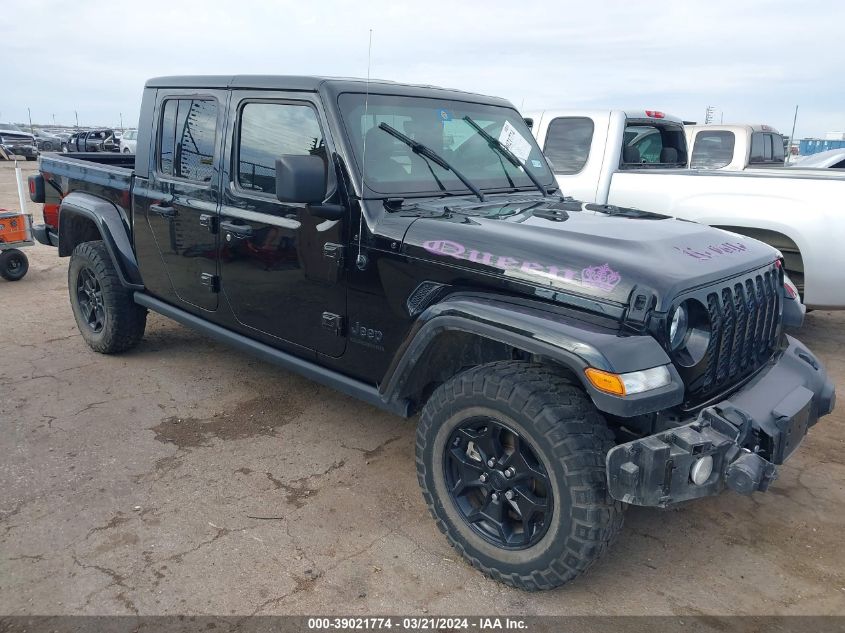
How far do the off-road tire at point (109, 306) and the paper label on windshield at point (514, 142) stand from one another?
2.80m

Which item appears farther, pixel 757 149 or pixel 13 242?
pixel 757 149

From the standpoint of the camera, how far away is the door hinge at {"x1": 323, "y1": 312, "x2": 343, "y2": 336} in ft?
10.5

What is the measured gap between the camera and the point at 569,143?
21.2ft

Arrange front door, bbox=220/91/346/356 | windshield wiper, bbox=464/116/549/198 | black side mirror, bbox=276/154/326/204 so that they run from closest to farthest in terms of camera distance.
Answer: black side mirror, bbox=276/154/326/204 < front door, bbox=220/91/346/356 < windshield wiper, bbox=464/116/549/198

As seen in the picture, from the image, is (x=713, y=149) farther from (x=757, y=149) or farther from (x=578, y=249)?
(x=578, y=249)

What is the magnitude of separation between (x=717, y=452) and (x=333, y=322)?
180 centimetres

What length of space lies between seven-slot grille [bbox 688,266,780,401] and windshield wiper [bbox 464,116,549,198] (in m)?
1.31

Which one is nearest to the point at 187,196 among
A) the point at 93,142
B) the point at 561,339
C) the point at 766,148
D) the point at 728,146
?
the point at 561,339

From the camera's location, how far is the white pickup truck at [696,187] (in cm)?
484

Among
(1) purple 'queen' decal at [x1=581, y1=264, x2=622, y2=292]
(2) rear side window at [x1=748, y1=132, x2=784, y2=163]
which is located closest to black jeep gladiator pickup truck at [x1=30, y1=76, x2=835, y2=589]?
(1) purple 'queen' decal at [x1=581, y1=264, x2=622, y2=292]

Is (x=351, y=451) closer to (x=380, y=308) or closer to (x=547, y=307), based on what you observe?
(x=380, y=308)

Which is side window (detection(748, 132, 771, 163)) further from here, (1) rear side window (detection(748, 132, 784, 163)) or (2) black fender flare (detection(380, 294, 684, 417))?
(2) black fender flare (detection(380, 294, 684, 417))

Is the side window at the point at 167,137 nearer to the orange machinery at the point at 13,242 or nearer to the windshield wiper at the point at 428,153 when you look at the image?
the windshield wiper at the point at 428,153

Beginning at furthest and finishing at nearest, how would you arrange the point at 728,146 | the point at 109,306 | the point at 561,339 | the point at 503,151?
the point at 728,146 → the point at 109,306 → the point at 503,151 → the point at 561,339
